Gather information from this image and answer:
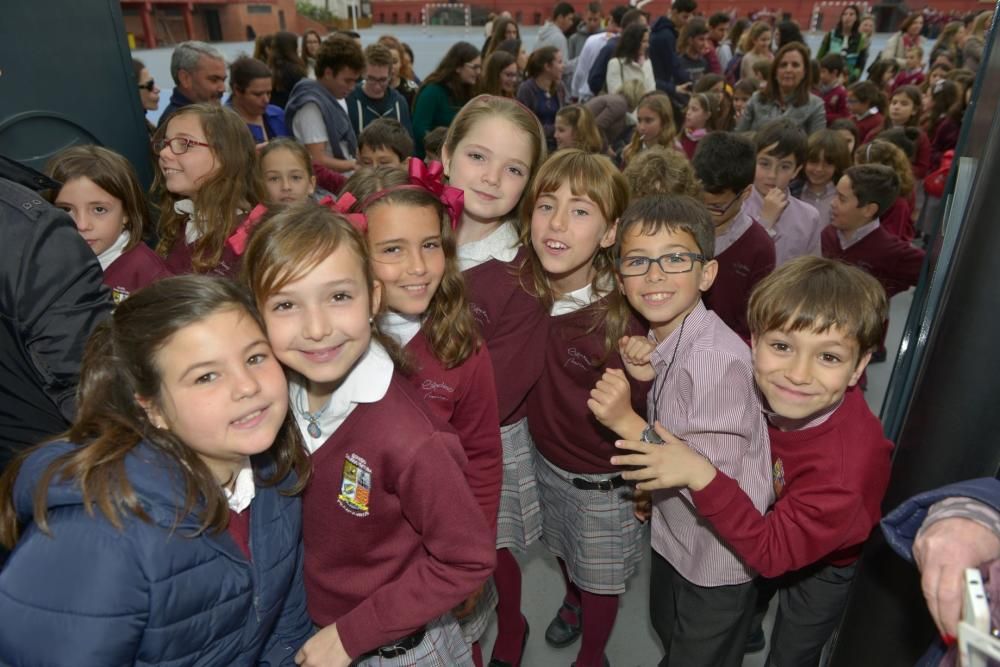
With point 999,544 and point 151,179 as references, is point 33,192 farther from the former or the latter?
point 999,544

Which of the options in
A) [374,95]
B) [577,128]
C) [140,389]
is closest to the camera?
[140,389]

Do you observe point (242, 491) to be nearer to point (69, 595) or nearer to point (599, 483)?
point (69, 595)

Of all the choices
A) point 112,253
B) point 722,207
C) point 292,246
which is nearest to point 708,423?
point 292,246

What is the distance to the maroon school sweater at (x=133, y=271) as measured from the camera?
6.80ft

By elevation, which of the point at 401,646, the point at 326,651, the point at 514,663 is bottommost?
the point at 514,663

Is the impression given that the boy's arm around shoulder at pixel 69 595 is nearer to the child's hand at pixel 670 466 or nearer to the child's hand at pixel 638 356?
the child's hand at pixel 670 466

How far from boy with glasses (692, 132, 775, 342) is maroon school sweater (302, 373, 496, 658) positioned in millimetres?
1613

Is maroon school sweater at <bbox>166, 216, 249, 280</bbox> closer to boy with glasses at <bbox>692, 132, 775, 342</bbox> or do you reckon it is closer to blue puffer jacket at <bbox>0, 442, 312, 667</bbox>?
blue puffer jacket at <bbox>0, 442, 312, 667</bbox>

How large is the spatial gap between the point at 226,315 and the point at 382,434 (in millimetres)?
375

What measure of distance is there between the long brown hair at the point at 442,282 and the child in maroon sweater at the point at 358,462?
254mm

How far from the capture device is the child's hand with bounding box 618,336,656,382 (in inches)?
67.6

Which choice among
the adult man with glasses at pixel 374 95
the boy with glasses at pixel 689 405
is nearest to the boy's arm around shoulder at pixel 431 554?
the boy with glasses at pixel 689 405

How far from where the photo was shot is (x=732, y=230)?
2582mm

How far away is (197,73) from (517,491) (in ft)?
9.86
